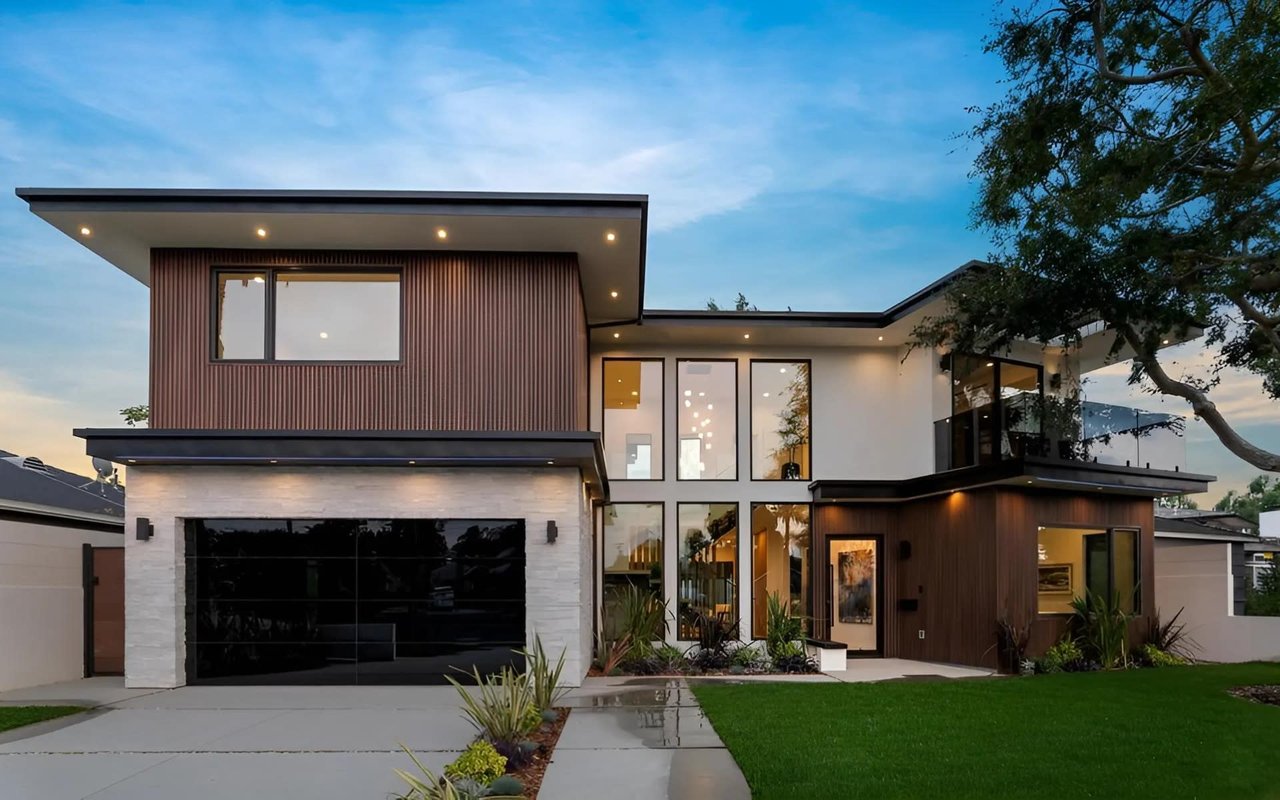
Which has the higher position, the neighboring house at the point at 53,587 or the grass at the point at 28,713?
the neighboring house at the point at 53,587

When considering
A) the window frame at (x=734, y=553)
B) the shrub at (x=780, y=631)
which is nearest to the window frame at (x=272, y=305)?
the window frame at (x=734, y=553)

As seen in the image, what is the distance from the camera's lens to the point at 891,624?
51.3 ft

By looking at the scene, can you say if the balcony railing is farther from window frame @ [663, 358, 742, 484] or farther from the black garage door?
the black garage door

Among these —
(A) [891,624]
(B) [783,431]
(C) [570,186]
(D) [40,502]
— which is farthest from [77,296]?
(C) [570,186]

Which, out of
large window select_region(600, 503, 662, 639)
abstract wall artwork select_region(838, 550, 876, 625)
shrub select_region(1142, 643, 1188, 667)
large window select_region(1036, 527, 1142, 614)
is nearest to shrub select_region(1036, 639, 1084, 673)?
large window select_region(1036, 527, 1142, 614)

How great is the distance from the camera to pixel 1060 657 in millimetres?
13141

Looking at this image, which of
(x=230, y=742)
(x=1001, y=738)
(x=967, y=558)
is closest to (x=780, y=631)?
(x=967, y=558)

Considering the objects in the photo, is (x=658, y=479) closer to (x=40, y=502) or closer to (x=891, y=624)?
(x=891, y=624)

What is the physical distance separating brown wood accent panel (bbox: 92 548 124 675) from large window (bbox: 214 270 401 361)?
424 cm

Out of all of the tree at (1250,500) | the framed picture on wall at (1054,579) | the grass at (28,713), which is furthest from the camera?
the tree at (1250,500)

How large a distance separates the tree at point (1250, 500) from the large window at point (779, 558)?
5266 centimetres

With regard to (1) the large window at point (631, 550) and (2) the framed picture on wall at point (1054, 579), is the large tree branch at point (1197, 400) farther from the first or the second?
(1) the large window at point (631, 550)

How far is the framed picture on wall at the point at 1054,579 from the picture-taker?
14.1m

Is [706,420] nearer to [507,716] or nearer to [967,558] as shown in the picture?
[967,558]
